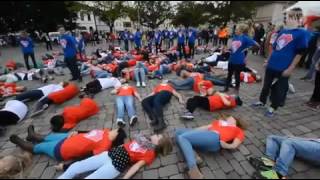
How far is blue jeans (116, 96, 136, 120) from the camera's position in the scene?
16.0 feet

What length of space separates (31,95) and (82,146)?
3514mm

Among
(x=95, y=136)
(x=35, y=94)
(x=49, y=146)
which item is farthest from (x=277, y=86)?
(x=35, y=94)

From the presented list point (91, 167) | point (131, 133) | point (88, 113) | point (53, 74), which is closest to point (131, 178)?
point (91, 167)

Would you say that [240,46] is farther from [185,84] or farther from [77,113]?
[77,113]

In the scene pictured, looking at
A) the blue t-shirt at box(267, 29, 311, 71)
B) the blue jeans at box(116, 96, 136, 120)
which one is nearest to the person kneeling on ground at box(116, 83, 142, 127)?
the blue jeans at box(116, 96, 136, 120)

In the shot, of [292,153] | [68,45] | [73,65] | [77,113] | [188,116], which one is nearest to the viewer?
[292,153]

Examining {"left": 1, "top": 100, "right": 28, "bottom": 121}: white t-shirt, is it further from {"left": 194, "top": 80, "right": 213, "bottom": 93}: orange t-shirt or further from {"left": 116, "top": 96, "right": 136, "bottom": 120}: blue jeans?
{"left": 194, "top": 80, "right": 213, "bottom": 93}: orange t-shirt

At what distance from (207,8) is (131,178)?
145ft

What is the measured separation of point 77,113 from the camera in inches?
187

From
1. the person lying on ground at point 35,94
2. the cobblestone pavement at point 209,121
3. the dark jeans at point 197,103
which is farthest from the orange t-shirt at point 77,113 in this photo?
the dark jeans at point 197,103

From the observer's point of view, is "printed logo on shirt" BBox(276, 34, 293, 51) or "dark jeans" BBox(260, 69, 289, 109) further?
"dark jeans" BBox(260, 69, 289, 109)

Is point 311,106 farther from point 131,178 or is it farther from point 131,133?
point 131,178

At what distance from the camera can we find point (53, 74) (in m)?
10.2

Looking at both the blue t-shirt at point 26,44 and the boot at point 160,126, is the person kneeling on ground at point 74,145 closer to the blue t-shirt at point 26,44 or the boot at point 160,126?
the boot at point 160,126
